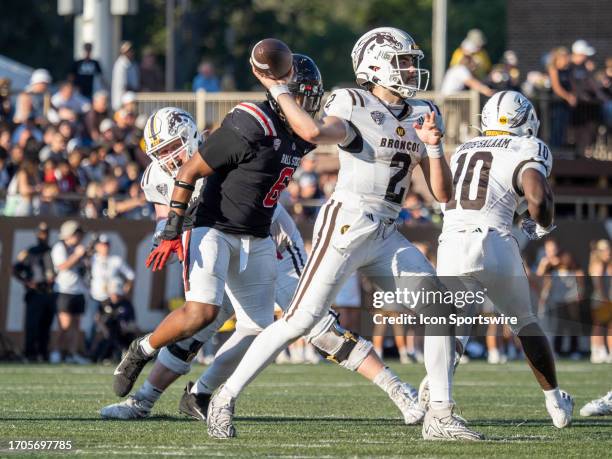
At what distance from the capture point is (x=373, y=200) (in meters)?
7.04

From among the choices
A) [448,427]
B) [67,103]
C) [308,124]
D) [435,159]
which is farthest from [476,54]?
[308,124]

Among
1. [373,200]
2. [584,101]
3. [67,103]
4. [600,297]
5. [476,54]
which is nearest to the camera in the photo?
[373,200]

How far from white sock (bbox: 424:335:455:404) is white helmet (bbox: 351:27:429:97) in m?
1.28

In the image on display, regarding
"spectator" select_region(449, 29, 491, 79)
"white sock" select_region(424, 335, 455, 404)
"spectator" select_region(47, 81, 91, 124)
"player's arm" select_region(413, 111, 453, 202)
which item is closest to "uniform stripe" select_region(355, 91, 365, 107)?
"player's arm" select_region(413, 111, 453, 202)

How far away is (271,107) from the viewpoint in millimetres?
7406

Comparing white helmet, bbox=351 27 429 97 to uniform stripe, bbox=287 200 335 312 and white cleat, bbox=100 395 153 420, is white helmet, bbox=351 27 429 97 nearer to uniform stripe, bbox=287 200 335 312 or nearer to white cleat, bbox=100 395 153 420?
uniform stripe, bbox=287 200 335 312

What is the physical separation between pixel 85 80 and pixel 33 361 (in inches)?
234

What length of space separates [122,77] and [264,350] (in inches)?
570

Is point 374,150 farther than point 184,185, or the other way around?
point 184,185

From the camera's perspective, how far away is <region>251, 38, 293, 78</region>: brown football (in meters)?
7.07

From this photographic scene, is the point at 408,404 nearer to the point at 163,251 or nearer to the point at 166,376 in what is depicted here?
the point at 166,376

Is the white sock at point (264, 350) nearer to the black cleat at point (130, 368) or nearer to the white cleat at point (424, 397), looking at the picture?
the black cleat at point (130, 368)

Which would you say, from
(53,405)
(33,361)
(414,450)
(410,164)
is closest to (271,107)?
(410,164)

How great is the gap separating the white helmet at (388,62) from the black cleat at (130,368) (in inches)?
81.8
